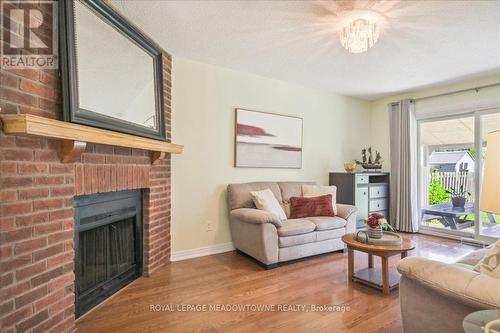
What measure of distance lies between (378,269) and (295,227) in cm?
95

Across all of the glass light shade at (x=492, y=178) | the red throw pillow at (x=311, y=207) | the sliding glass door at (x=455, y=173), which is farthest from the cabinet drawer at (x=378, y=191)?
the glass light shade at (x=492, y=178)

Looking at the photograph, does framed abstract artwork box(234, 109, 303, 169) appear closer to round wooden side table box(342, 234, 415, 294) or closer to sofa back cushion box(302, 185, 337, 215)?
sofa back cushion box(302, 185, 337, 215)

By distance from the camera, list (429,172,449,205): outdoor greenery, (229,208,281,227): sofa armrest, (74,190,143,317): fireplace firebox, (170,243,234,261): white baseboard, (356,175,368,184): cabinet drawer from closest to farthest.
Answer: (74,190,143,317): fireplace firebox
(229,208,281,227): sofa armrest
(170,243,234,261): white baseboard
(356,175,368,184): cabinet drawer
(429,172,449,205): outdoor greenery

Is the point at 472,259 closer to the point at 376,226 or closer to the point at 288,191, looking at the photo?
the point at 376,226

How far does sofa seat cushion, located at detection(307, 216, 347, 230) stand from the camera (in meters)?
3.15

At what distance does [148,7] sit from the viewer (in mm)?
2129

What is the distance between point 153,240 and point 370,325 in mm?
2075

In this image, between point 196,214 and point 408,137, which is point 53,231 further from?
point 408,137

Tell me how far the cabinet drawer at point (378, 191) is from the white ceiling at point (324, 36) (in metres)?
1.78

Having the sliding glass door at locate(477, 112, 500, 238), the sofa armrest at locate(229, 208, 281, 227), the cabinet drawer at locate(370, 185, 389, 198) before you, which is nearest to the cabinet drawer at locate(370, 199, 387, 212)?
the cabinet drawer at locate(370, 185, 389, 198)

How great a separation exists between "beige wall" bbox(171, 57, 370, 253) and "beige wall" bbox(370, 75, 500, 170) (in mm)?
1781

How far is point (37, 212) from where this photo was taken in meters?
1.48

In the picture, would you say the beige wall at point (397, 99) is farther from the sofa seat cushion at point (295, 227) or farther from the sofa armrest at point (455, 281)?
the sofa armrest at point (455, 281)

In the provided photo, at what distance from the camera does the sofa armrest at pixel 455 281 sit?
111 centimetres
